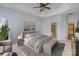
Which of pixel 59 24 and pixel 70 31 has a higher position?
pixel 59 24

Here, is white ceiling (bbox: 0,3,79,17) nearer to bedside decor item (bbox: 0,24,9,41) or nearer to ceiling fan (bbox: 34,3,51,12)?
ceiling fan (bbox: 34,3,51,12)

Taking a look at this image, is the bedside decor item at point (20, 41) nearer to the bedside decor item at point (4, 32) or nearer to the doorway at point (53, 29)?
the bedside decor item at point (4, 32)

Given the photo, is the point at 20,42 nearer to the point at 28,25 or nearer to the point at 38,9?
the point at 28,25

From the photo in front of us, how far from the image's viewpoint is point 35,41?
1.74 metres

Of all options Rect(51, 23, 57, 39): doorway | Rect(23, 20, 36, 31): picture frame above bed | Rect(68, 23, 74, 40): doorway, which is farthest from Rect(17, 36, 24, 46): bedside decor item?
Rect(68, 23, 74, 40): doorway

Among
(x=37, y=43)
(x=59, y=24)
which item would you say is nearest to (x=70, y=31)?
(x=59, y=24)

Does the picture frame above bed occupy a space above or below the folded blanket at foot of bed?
above

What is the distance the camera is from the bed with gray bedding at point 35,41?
5.60 feet

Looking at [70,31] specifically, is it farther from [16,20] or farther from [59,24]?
[16,20]

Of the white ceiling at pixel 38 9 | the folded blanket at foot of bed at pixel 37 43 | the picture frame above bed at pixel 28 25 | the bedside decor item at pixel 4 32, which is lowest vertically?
the folded blanket at foot of bed at pixel 37 43

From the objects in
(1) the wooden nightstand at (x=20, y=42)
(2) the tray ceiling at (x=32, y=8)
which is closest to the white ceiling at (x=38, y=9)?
(2) the tray ceiling at (x=32, y=8)

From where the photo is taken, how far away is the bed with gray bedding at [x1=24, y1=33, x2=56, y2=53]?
1707 mm

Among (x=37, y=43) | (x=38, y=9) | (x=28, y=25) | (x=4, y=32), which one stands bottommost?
(x=37, y=43)

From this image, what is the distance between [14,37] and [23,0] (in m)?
0.57
